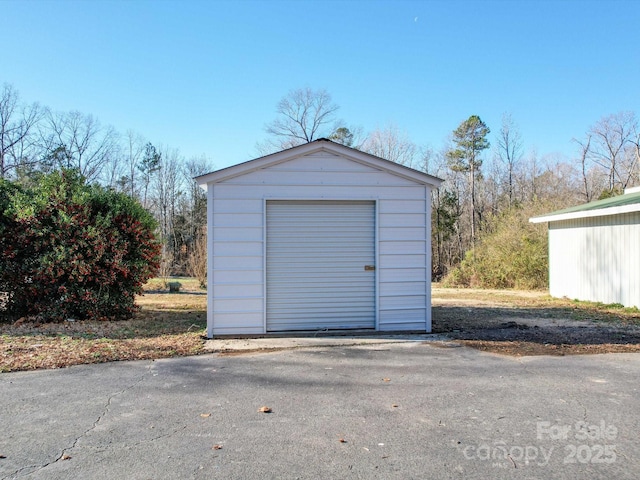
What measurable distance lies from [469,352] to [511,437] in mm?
2801

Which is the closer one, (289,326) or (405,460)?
(405,460)

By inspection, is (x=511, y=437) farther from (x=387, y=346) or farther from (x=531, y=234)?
(x=531, y=234)

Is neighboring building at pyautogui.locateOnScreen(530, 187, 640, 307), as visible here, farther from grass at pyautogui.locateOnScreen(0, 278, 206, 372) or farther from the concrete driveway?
grass at pyautogui.locateOnScreen(0, 278, 206, 372)

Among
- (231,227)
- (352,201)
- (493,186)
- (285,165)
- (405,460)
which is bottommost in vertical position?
(405,460)

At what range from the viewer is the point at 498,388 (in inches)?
175

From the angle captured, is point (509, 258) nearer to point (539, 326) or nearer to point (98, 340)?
point (539, 326)

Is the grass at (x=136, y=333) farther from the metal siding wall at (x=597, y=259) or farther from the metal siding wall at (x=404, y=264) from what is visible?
the metal siding wall at (x=404, y=264)

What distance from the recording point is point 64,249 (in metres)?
7.53

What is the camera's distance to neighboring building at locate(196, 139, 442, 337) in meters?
7.01

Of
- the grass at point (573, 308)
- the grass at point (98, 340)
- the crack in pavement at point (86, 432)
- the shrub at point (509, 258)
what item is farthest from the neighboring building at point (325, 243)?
the shrub at point (509, 258)

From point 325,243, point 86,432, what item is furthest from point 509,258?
point 86,432

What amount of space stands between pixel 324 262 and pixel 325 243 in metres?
0.32

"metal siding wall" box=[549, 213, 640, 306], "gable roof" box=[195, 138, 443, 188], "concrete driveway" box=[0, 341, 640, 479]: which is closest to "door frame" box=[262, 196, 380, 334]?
"gable roof" box=[195, 138, 443, 188]

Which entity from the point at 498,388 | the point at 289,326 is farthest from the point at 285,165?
the point at 498,388
